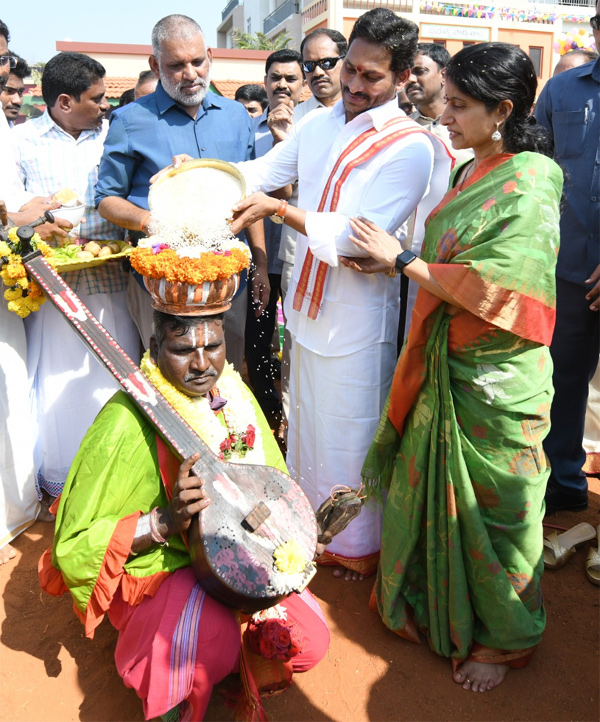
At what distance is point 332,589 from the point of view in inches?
142

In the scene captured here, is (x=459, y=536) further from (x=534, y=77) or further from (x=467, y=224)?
(x=534, y=77)

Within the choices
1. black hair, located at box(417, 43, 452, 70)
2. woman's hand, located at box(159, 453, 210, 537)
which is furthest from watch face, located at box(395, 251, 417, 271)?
black hair, located at box(417, 43, 452, 70)

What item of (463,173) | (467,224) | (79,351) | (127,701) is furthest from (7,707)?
(463,173)

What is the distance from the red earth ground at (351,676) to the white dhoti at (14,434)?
60 cm

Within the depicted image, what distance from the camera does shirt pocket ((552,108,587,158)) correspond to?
3756mm

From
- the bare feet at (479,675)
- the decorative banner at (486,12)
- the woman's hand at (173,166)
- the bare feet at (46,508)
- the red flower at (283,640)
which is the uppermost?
the decorative banner at (486,12)

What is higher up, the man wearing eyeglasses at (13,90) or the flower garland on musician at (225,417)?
the man wearing eyeglasses at (13,90)

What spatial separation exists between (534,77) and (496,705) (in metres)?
2.72

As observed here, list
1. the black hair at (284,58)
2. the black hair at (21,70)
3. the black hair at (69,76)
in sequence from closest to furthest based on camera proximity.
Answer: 1. the black hair at (69,76)
2. the black hair at (284,58)
3. the black hair at (21,70)

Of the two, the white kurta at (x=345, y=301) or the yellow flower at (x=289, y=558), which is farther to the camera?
the white kurta at (x=345, y=301)

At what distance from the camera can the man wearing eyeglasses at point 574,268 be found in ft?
12.2

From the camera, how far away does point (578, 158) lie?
12.5ft

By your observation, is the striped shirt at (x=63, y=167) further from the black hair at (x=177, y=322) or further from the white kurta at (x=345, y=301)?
the black hair at (x=177, y=322)

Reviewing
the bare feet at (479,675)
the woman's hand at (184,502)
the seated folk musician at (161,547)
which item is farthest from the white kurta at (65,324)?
the bare feet at (479,675)
